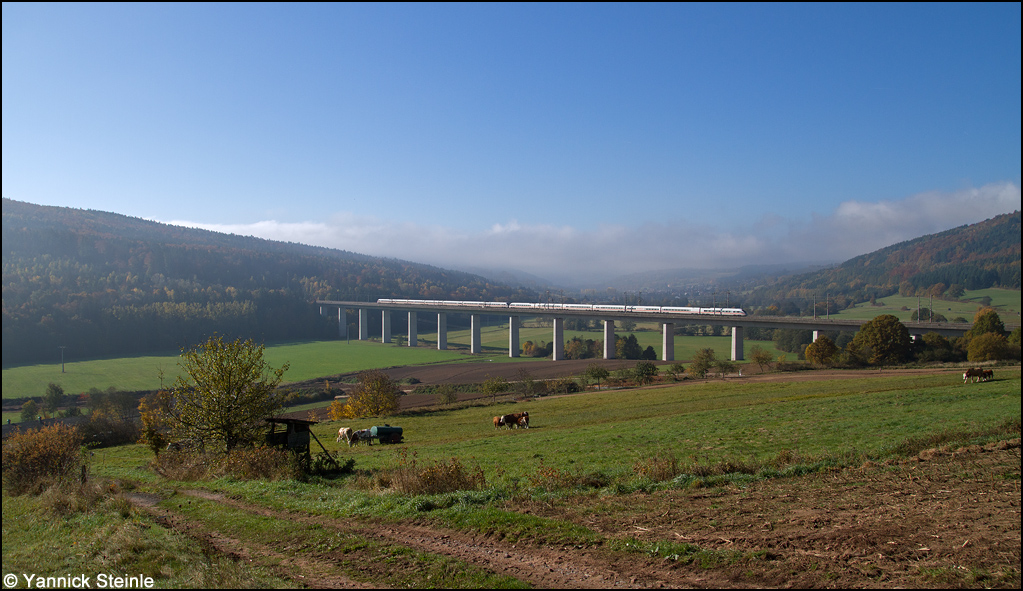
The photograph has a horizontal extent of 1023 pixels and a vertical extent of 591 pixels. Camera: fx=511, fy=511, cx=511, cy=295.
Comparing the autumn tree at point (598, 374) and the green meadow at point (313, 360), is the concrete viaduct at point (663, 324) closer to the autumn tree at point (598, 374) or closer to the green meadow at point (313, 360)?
the green meadow at point (313, 360)

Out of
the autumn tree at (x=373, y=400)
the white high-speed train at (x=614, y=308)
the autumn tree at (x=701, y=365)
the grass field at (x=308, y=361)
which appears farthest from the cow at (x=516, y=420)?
the white high-speed train at (x=614, y=308)

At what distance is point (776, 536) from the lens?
774 centimetres

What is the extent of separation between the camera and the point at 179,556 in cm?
865

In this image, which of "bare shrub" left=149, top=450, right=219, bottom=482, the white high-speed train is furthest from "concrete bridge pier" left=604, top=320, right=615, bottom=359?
"bare shrub" left=149, top=450, right=219, bottom=482

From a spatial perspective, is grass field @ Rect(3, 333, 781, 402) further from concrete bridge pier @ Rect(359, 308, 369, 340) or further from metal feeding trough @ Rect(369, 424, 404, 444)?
metal feeding trough @ Rect(369, 424, 404, 444)

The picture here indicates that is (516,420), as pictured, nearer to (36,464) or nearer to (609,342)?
(36,464)

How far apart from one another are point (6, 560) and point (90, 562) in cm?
359

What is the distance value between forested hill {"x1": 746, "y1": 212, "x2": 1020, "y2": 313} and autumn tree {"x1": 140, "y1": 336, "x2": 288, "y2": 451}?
869 inches

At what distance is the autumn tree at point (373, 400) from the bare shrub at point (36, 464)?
2706cm

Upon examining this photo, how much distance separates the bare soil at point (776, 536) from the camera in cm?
649

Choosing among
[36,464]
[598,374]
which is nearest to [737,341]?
[598,374]

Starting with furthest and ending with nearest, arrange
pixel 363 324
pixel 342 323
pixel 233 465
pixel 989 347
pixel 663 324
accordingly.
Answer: pixel 342 323, pixel 363 324, pixel 663 324, pixel 989 347, pixel 233 465

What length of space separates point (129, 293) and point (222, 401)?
117964 mm

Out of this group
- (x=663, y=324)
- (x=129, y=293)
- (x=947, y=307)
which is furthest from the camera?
(x=129, y=293)
